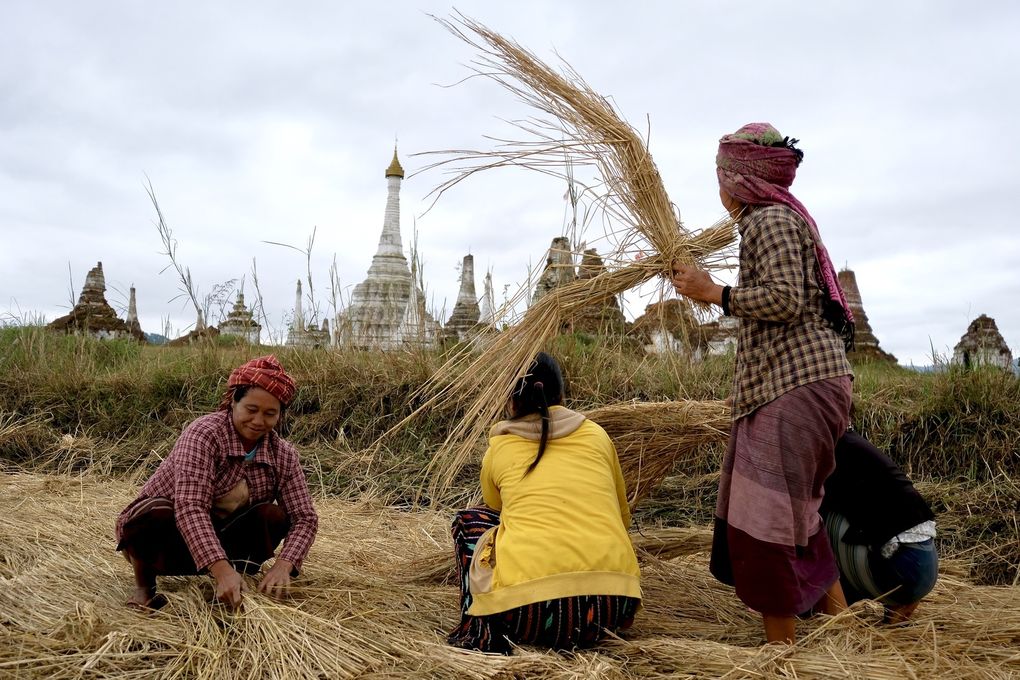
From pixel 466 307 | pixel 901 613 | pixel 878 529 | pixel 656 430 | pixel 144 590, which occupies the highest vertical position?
pixel 466 307

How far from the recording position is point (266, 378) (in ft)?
7.75

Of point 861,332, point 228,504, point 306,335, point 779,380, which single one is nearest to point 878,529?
point 779,380

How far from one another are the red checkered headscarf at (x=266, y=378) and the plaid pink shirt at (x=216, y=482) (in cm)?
14

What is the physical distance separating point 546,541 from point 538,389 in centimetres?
43

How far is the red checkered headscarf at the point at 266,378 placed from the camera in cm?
235

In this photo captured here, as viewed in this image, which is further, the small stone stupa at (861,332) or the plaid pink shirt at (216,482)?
the small stone stupa at (861,332)

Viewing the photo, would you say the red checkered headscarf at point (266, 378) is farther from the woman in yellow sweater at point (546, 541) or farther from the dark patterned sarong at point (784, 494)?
the dark patterned sarong at point (784, 494)

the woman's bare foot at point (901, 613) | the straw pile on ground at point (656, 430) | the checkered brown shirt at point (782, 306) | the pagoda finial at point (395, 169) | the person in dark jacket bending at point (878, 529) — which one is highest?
the pagoda finial at point (395, 169)

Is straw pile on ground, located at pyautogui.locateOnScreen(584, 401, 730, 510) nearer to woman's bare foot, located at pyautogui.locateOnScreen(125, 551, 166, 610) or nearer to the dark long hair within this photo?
the dark long hair

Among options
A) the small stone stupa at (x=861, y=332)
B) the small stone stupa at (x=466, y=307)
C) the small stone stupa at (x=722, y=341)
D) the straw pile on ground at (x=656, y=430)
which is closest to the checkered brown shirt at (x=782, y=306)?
the straw pile on ground at (x=656, y=430)

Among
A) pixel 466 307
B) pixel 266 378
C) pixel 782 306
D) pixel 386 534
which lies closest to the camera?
pixel 782 306

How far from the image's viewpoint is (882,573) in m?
2.28

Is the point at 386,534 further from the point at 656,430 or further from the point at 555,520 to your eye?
the point at 555,520

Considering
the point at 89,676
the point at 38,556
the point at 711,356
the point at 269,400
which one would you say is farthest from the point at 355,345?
the point at 89,676
